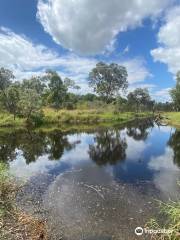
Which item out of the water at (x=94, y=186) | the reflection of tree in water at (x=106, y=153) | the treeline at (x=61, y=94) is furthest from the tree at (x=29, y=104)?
the water at (x=94, y=186)

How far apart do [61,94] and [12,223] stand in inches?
4037

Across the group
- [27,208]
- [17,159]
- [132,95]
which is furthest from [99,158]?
[132,95]

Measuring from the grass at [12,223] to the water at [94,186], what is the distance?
0.87 metres

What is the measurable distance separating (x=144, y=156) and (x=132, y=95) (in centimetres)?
13645

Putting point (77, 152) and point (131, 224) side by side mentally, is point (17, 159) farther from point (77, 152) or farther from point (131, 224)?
point (131, 224)

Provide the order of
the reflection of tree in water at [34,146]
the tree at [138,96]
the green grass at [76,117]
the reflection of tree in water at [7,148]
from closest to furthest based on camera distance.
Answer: the reflection of tree in water at [7,148] → the reflection of tree in water at [34,146] → the green grass at [76,117] → the tree at [138,96]

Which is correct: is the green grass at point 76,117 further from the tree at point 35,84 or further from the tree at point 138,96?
the tree at point 138,96

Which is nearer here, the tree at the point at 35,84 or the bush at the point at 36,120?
the bush at the point at 36,120

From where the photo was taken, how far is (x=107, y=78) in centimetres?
14638

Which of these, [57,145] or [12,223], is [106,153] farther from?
[12,223]

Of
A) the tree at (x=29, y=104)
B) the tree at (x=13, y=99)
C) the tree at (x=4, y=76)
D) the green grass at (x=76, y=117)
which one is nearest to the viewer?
the tree at (x=29, y=104)

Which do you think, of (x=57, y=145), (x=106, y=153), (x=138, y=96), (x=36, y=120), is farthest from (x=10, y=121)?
(x=138, y=96)

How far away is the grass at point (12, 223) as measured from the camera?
35.0 ft

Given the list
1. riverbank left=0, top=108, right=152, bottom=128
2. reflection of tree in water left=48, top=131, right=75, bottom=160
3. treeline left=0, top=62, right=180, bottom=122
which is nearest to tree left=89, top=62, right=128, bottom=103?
treeline left=0, top=62, right=180, bottom=122
